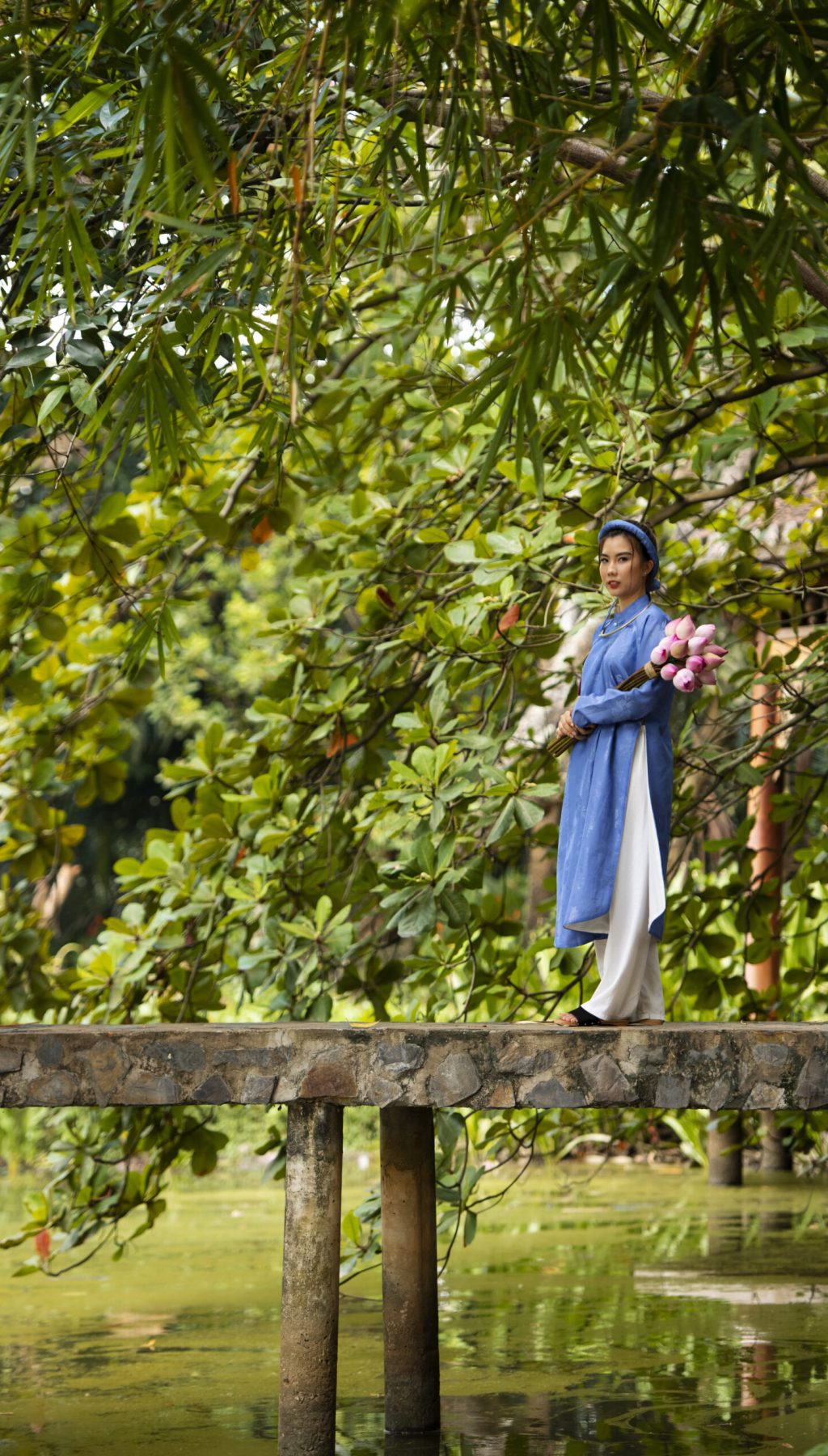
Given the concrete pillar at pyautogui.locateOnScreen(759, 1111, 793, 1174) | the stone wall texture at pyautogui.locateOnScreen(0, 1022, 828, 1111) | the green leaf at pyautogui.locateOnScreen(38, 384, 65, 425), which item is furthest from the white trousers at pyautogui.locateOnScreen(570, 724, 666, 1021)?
the concrete pillar at pyautogui.locateOnScreen(759, 1111, 793, 1174)

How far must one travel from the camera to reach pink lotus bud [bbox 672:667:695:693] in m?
3.87

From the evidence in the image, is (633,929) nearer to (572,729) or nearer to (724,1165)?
(572,729)

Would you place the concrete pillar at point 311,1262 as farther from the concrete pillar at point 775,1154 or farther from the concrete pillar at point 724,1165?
the concrete pillar at point 775,1154

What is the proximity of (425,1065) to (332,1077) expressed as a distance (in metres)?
0.22

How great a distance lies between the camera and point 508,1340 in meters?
5.14

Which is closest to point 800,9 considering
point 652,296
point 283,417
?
point 652,296

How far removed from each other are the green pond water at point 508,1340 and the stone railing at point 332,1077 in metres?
0.35

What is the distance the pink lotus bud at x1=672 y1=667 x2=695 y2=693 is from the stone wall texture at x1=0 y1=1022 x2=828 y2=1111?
777mm

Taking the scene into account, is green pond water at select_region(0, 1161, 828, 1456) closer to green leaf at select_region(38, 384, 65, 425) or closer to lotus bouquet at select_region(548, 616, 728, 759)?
lotus bouquet at select_region(548, 616, 728, 759)

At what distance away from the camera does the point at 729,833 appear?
935 centimetres

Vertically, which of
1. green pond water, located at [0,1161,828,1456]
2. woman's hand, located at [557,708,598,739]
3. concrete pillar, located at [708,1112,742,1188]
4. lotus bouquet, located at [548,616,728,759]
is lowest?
green pond water, located at [0,1161,828,1456]

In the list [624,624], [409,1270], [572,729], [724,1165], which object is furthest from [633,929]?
[724,1165]

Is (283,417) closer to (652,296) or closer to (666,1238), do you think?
(652,296)

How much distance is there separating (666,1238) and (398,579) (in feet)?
11.3
